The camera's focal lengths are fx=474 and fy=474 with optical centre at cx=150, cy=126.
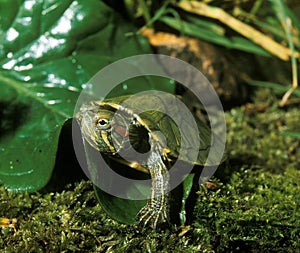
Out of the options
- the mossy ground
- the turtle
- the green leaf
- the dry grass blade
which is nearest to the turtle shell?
the turtle

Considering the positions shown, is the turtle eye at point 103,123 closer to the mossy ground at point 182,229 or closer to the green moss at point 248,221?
the mossy ground at point 182,229

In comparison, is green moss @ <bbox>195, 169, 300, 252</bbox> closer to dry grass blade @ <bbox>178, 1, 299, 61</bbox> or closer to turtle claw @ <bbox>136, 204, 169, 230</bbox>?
turtle claw @ <bbox>136, 204, 169, 230</bbox>

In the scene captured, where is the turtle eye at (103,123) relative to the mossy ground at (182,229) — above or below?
above

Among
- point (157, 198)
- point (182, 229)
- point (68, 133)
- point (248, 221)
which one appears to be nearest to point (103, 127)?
point (68, 133)

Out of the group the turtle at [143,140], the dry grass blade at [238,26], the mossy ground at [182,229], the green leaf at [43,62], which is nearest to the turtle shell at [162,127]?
the turtle at [143,140]

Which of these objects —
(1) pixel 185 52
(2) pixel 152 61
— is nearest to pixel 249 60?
(1) pixel 185 52

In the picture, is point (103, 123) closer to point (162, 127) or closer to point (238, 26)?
point (162, 127)

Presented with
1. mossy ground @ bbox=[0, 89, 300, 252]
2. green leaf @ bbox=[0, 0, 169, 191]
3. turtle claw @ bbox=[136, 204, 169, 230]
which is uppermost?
green leaf @ bbox=[0, 0, 169, 191]
